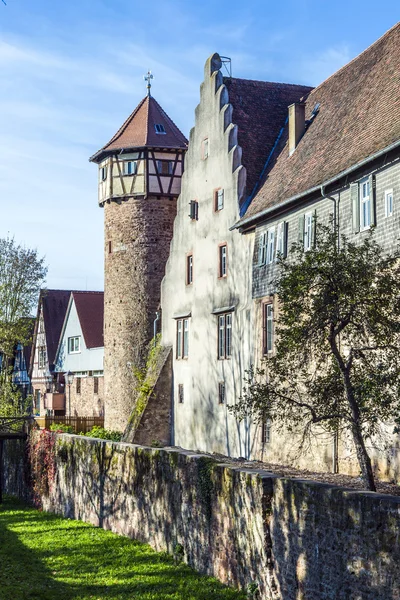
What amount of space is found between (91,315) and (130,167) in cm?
1520

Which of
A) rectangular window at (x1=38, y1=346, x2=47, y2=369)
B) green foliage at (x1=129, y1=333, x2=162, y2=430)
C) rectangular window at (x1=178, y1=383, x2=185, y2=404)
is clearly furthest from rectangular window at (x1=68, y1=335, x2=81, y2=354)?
rectangular window at (x1=178, y1=383, x2=185, y2=404)

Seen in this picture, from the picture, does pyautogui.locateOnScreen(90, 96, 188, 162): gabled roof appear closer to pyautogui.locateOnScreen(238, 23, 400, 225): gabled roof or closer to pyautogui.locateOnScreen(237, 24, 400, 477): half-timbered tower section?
pyautogui.locateOnScreen(237, 24, 400, 477): half-timbered tower section

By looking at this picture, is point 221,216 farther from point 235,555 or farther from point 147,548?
point 235,555

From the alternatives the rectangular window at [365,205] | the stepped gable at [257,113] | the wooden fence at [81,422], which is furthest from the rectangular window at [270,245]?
the wooden fence at [81,422]

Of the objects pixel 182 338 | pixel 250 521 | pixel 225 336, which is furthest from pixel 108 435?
pixel 250 521

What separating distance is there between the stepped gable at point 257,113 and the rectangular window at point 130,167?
302 inches

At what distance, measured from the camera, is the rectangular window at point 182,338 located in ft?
106

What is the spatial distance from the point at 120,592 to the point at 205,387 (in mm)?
16615

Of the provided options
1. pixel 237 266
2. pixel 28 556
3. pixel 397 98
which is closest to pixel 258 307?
pixel 237 266

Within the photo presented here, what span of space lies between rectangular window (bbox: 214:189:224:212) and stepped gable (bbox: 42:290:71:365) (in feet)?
90.4

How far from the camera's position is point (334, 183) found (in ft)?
72.6

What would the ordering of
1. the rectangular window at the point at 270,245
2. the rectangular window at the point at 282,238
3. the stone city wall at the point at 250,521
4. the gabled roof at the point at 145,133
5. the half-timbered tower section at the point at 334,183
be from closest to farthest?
the stone city wall at the point at 250,521
the half-timbered tower section at the point at 334,183
the rectangular window at the point at 282,238
the rectangular window at the point at 270,245
the gabled roof at the point at 145,133

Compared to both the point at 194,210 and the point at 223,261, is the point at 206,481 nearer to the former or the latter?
the point at 223,261

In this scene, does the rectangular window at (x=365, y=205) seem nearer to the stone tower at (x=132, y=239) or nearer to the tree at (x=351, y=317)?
the tree at (x=351, y=317)
